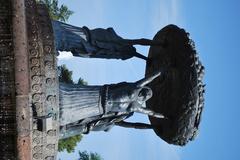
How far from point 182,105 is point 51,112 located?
2.21 meters

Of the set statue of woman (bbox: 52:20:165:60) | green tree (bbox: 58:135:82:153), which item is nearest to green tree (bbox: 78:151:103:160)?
green tree (bbox: 58:135:82:153)

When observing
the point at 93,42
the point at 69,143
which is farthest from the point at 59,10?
the point at 93,42

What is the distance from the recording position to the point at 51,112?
5.66m

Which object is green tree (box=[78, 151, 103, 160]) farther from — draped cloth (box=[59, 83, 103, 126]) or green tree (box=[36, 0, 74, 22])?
draped cloth (box=[59, 83, 103, 126])

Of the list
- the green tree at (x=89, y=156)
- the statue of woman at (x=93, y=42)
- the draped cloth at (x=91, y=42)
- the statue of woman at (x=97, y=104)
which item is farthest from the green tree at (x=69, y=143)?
the statue of woman at (x=97, y=104)

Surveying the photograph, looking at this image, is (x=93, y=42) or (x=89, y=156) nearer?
(x=93, y=42)

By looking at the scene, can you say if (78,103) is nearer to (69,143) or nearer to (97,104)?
(97,104)

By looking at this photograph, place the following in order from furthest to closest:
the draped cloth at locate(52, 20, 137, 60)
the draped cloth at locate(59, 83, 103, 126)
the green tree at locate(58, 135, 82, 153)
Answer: the green tree at locate(58, 135, 82, 153) → the draped cloth at locate(52, 20, 137, 60) → the draped cloth at locate(59, 83, 103, 126)

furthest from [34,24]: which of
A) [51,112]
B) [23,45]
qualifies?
[51,112]

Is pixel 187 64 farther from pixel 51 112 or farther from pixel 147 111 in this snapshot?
pixel 51 112

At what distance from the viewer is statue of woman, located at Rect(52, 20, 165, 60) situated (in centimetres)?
670

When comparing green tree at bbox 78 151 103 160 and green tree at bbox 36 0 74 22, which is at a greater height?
green tree at bbox 36 0 74 22

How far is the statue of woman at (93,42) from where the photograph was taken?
22.0 ft

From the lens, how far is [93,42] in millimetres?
7164
